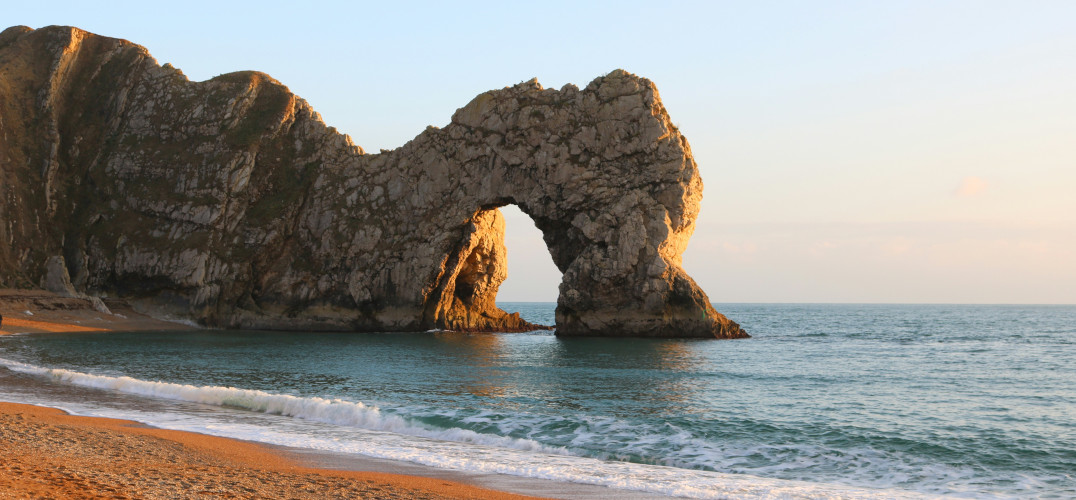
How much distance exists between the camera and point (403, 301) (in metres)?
63.2

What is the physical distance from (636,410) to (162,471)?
13.5m

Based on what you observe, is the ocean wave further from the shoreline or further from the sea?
the shoreline

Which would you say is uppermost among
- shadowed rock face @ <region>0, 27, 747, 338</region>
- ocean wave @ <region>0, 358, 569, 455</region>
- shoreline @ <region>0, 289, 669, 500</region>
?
shadowed rock face @ <region>0, 27, 747, 338</region>

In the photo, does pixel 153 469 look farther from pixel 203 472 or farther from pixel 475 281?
pixel 475 281

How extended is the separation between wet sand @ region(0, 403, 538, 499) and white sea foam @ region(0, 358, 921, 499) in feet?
5.60

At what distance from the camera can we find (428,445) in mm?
16953

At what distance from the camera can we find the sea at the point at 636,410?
14.8 m

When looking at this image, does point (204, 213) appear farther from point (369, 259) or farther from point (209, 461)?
point (209, 461)

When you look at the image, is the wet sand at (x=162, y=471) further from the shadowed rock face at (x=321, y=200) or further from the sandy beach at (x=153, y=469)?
the shadowed rock face at (x=321, y=200)

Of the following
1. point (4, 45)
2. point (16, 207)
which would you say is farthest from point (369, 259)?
point (4, 45)

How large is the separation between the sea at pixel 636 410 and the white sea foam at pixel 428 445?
7cm

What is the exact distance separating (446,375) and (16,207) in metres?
55.9

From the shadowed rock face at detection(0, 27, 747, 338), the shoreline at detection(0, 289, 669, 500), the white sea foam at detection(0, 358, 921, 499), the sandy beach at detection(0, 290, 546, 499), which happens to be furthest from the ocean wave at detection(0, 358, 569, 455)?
the shadowed rock face at detection(0, 27, 747, 338)

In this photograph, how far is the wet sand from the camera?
10352 mm
